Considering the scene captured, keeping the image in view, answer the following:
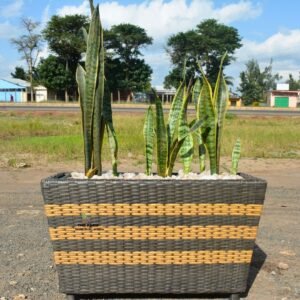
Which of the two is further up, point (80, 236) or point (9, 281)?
point (80, 236)

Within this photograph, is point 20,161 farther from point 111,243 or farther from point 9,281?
point 111,243

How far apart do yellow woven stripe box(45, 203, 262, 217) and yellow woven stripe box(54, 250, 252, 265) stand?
0.24 meters

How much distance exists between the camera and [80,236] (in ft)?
8.89

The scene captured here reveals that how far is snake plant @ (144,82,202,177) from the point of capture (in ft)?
10.2

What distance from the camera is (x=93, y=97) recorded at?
9.82 feet

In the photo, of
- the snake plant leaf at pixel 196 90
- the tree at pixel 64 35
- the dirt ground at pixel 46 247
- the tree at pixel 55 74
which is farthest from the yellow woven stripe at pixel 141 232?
the tree at pixel 64 35

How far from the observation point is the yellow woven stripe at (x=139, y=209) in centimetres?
266

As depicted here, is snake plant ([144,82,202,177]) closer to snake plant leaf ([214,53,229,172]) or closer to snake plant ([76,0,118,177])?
snake plant leaf ([214,53,229,172])

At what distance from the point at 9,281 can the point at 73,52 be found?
2402 inches

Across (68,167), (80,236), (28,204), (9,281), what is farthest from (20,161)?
(80,236)

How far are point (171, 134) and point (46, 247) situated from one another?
1.47 meters

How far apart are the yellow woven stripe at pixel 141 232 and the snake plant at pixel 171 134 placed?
54 centimetres

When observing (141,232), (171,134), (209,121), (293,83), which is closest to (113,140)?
(171,134)

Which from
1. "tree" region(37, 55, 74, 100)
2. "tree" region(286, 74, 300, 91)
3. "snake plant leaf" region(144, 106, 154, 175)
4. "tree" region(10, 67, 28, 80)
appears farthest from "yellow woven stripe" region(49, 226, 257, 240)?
"tree" region(286, 74, 300, 91)
